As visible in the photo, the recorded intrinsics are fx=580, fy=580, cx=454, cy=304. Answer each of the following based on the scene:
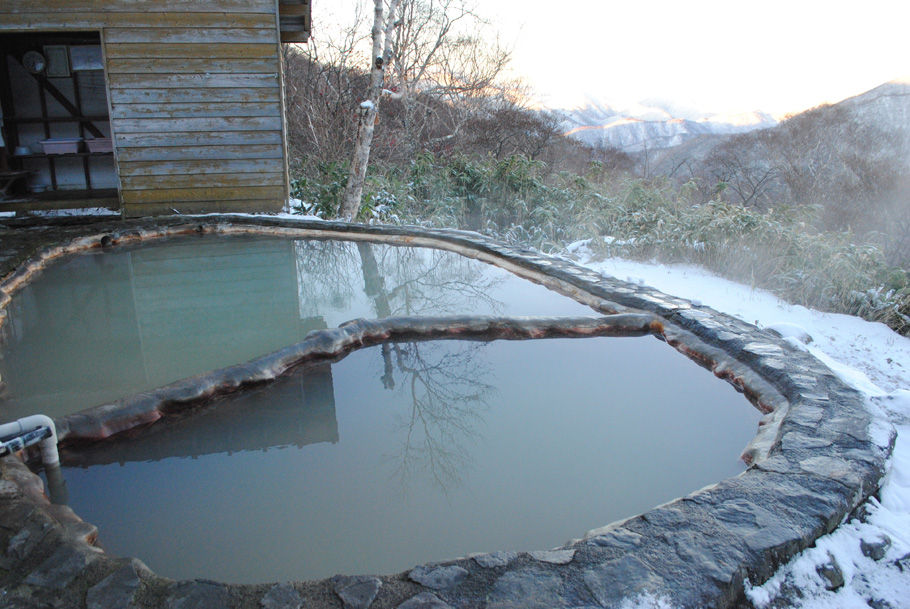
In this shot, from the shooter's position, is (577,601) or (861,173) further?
(861,173)

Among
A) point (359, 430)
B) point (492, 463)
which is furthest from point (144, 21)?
point (492, 463)

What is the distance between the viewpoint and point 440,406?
230cm

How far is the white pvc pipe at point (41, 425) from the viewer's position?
1.74m

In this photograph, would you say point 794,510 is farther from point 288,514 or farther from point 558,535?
point 288,514

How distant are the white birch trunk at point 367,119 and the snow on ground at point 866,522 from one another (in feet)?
12.7

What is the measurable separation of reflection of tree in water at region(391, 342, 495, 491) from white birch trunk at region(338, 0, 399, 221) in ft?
14.1

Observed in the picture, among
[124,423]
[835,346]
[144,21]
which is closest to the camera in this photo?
[124,423]

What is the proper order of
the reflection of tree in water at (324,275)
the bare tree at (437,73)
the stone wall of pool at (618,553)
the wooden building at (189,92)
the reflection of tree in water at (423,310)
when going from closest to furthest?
the stone wall of pool at (618,553) → the reflection of tree in water at (423,310) → the reflection of tree in water at (324,275) → the wooden building at (189,92) → the bare tree at (437,73)

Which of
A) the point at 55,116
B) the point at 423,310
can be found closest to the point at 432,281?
the point at 423,310

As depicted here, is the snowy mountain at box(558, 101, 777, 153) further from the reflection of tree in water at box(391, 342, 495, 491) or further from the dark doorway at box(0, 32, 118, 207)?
the reflection of tree in water at box(391, 342, 495, 491)

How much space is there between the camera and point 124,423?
2.06 metres

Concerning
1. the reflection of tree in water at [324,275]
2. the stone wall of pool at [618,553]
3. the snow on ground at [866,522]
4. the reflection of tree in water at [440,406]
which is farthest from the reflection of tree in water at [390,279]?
the stone wall of pool at [618,553]

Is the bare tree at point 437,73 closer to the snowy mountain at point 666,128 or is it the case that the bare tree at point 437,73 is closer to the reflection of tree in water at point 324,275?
the reflection of tree in water at point 324,275

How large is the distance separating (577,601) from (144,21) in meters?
6.62
